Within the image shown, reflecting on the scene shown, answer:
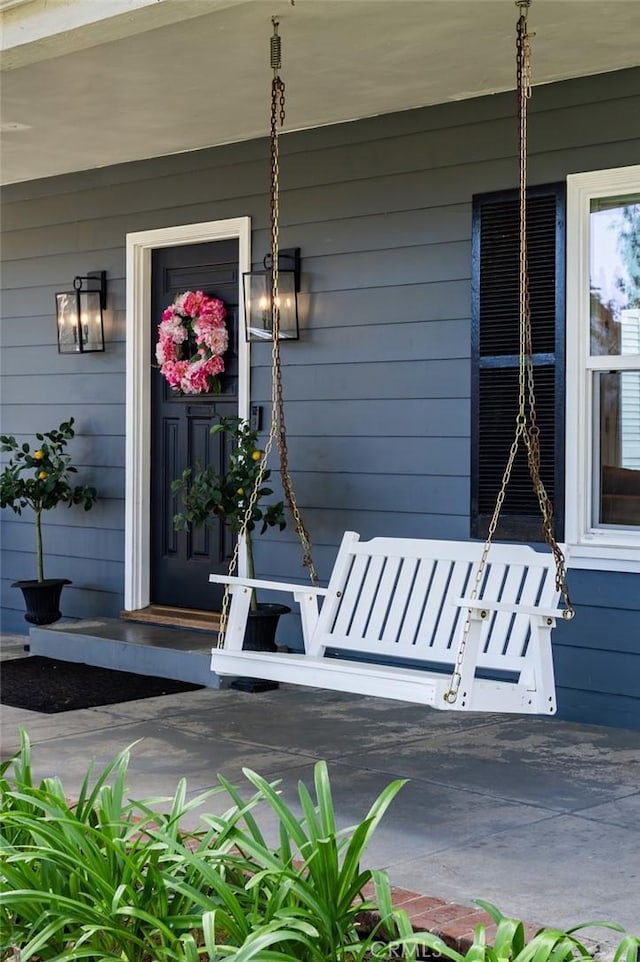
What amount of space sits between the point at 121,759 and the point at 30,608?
4.18m

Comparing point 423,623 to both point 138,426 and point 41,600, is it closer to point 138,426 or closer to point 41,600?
point 138,426

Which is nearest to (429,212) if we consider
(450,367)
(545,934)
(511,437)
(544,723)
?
(450,367)

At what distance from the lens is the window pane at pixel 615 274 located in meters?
5.02

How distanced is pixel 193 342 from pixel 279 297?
0.72m

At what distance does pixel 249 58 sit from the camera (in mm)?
4957

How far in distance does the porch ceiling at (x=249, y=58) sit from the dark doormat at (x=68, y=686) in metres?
2.64

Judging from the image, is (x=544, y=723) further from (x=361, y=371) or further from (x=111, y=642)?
(x=111, y=642)

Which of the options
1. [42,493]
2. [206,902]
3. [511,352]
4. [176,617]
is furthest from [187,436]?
[206,902]

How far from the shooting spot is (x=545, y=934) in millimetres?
2393

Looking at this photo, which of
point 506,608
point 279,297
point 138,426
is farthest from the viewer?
point 138,426

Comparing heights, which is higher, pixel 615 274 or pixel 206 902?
pixel 615 274

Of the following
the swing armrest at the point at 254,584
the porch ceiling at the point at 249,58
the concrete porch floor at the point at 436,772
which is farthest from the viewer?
the swing armrest at the point at 254,584

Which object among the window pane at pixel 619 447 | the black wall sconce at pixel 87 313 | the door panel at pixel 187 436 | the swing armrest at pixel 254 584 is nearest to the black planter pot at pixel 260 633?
the door panel at pixel 187 436

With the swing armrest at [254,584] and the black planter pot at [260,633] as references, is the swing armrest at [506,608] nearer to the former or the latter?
the swing armrest at [254,584]
